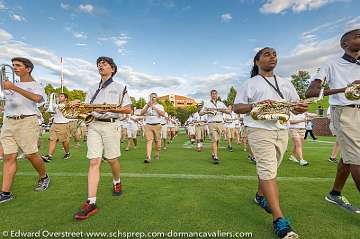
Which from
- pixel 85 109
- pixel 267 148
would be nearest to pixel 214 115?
pixel 85 109

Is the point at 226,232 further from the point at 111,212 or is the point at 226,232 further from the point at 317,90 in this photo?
the point at 317,90

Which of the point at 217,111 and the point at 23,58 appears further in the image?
the point at 217,111

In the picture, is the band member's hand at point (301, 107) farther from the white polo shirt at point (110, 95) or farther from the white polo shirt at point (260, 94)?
the white polo shirt at point (110, 95)

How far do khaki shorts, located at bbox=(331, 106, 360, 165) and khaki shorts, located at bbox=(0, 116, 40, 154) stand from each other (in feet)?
16.4

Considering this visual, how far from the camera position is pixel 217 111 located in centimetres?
1019

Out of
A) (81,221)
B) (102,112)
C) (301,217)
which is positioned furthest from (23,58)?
(301,217)

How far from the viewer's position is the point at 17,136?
5.18 metres

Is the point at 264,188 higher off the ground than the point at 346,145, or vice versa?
the point at 346,145

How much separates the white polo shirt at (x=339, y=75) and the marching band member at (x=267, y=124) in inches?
19.5

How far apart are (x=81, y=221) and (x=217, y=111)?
703 centimetres

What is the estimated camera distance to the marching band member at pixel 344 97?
3701 millimetres

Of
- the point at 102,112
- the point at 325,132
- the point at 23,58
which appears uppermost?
the point at 23,58

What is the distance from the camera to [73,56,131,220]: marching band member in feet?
14.7

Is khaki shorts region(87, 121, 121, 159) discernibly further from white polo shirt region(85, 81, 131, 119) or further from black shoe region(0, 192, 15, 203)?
black shoe region(0, 192, 15, 203)
